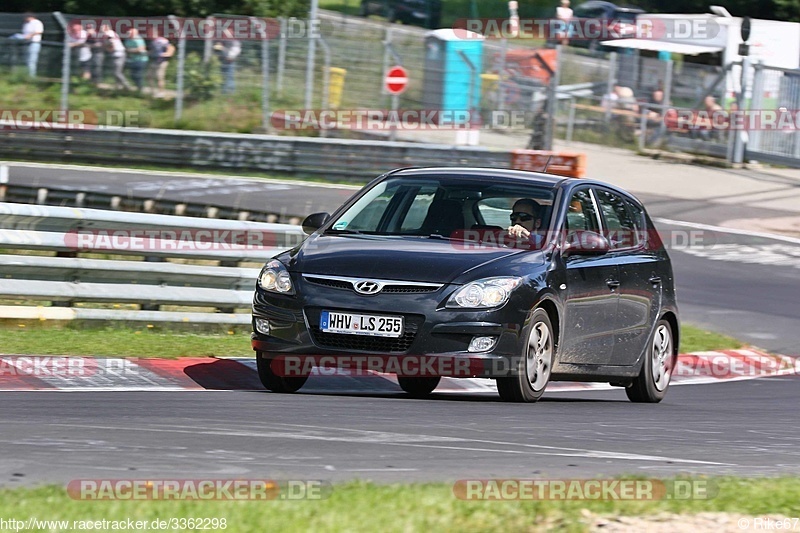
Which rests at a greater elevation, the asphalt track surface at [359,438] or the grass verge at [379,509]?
the grass verge at [379,509]

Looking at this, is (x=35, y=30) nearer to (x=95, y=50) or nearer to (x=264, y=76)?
(x=95, y=50)

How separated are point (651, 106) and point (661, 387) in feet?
71.6

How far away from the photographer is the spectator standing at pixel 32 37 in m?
29.4

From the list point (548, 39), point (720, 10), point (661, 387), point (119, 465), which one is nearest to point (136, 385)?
point (119, 465)

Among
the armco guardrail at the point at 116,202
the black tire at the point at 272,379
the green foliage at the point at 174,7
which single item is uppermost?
the green foliage at the point at 174,7

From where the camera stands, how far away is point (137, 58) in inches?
1172

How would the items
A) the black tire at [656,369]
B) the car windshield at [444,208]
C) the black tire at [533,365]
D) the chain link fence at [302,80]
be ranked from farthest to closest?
1. the chain link fence at [302,80]
2. the black tire at [656,369]
3. the car windshield at [444,208]
4. the black tire at [533,365]

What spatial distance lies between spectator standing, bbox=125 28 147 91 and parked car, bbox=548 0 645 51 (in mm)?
14309

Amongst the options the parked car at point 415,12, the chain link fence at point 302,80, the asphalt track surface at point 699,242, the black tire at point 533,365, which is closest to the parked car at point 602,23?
the parked car at point 415,12

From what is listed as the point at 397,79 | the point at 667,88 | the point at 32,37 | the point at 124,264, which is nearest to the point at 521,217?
the point at 124,264

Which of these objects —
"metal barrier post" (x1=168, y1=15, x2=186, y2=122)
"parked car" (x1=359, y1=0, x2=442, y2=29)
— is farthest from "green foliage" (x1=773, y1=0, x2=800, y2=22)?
"metal barrier post" (x1=168, y1=15, x2=186, y2=122)

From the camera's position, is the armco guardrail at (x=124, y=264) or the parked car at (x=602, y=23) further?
the parked car at (x=602, y=23)

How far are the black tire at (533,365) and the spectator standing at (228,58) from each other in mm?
21360

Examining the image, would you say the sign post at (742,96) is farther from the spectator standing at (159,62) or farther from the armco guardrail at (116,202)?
the armco guardrail at (116,202)
